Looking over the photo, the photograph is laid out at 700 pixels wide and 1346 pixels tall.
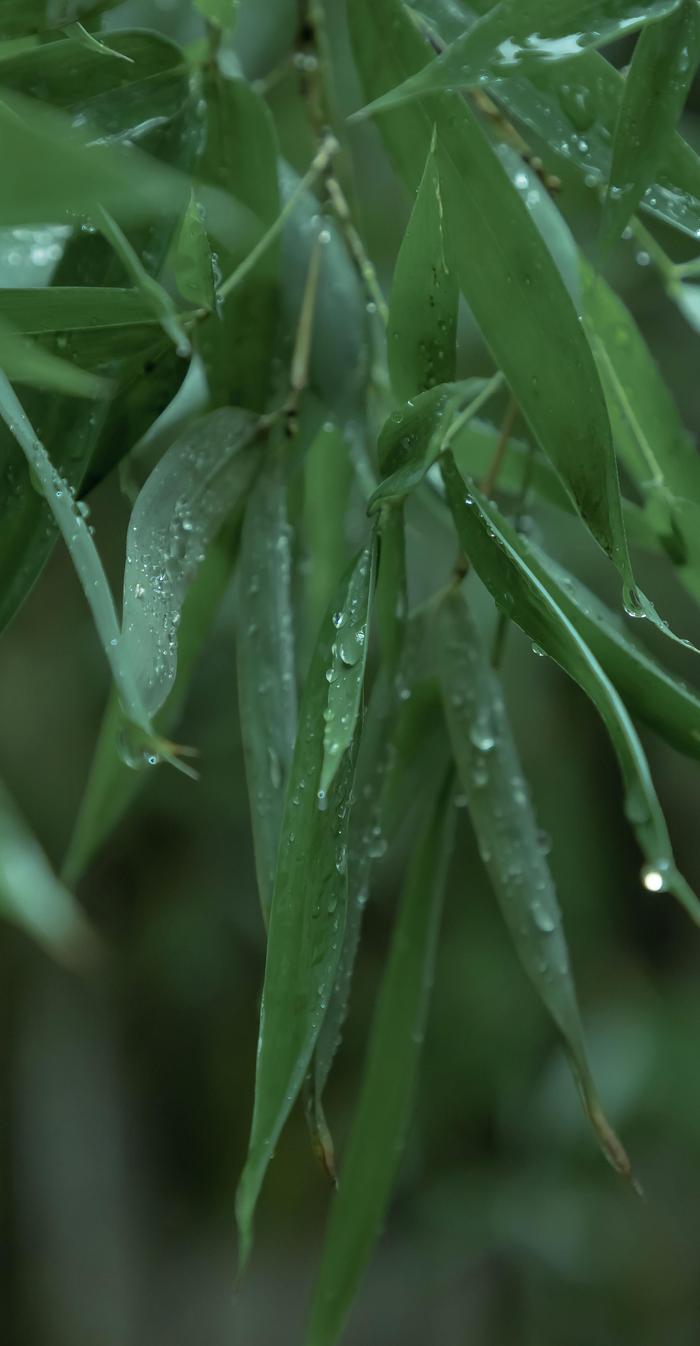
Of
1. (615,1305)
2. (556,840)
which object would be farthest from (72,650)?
(615,1305)

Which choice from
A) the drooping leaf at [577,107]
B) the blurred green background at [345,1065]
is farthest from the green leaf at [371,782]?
the blurred green background at [345,1065]

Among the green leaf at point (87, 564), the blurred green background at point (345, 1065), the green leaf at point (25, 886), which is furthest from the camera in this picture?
the blurred green background at point (345, 1065)

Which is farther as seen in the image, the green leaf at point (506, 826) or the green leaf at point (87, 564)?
the green leaf at point (506, 826)

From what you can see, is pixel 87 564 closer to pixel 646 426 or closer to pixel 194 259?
pixel 194 259

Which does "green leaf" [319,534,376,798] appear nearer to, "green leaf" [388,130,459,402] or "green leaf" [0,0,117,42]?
"green leaf" [388,130,459,402]

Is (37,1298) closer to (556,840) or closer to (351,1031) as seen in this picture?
(351,1031)

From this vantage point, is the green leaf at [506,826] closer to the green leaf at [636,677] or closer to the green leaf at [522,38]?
the green leaf at [636,677]
